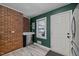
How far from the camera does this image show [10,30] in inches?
54.1

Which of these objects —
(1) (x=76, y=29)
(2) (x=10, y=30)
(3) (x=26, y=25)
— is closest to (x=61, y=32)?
(1) (x=76, y=29)

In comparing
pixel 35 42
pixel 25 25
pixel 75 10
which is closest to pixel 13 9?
pixel 25 25

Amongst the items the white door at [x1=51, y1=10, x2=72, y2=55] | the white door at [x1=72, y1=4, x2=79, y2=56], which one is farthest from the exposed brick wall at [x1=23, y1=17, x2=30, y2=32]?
the white door at [x1=72, y1=4, x2=79, y2=56]

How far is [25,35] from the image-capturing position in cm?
140

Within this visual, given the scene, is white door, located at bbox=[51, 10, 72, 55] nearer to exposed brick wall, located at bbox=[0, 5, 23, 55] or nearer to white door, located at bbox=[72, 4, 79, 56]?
white door, located at bbox=[72, 4, 79, 56]

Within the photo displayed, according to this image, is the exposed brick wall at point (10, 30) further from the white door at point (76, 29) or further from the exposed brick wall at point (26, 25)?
the white door at point (76, 29)

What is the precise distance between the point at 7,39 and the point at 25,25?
393 mm

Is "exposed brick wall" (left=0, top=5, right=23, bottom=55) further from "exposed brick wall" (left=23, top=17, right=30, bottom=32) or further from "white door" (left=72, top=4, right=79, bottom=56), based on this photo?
"white door" (left=72, top=4, right=79, bottom=56)

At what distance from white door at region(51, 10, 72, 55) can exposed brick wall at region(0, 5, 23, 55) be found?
0.55 meters

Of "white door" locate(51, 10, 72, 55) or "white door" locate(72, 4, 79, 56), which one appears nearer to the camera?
"white door" locate(72, 4, 79, 56)

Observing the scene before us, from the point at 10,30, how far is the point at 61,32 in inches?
33.0

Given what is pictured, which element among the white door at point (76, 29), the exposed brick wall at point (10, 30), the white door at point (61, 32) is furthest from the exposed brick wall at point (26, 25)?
the white door at point (76, 29)

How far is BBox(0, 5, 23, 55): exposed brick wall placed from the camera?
133 cm

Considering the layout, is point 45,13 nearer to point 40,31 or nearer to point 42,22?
point 42,22
